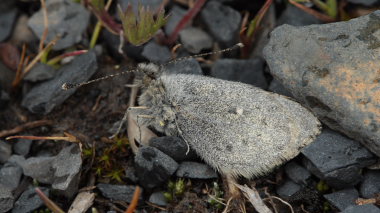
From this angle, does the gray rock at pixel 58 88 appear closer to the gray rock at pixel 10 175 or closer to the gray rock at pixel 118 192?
A: the gray rock at pixel 10 175

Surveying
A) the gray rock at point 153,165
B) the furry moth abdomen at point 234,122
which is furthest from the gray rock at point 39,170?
the furry moth abdomen at point 234,122

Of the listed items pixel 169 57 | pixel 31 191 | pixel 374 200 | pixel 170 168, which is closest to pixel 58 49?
pixel 169 57

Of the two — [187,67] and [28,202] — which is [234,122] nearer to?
[187,67]

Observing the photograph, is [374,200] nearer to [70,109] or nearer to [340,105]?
[340,105]

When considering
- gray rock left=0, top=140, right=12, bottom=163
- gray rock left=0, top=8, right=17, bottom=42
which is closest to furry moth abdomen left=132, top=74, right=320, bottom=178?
gray rock left=0, top=140, right=12, bottom=163

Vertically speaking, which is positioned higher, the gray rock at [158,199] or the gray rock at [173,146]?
the gray rock at [173,146]

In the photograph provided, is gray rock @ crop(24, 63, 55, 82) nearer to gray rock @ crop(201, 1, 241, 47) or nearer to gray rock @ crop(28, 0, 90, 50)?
gray rock @ crop(28, 0, 90, 50)

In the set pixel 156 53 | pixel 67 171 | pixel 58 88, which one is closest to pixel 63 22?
pixel 58 88
